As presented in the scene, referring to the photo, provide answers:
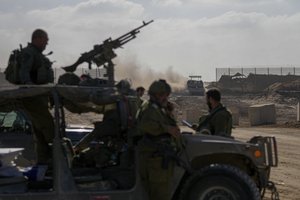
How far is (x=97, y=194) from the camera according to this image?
6688mm

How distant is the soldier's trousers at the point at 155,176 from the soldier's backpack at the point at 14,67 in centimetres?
189

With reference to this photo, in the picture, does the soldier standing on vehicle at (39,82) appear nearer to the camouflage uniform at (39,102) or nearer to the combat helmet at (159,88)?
the camouflage uniform at (39,102)

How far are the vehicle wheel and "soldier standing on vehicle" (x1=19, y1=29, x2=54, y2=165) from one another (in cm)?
166

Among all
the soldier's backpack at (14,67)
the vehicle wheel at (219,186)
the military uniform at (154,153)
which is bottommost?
the vehicle wheel at (219,186)

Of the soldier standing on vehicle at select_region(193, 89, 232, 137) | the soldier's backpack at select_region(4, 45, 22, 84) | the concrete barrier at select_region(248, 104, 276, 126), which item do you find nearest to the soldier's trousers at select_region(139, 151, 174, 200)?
the soldier standing on vehicle at select_region(193, 89, 232, 137)

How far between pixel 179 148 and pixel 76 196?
122 centimetres

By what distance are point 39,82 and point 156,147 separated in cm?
172

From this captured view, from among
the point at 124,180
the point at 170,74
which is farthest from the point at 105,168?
the point at 170,74

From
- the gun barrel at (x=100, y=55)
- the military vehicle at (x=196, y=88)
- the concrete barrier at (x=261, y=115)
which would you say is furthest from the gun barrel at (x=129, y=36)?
the military vehicle at (x=196, y=88)

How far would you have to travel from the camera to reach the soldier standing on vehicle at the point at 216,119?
26.7ft

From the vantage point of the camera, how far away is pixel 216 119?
819 cm

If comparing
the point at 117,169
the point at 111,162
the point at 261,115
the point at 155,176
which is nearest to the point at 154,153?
the point at 155,176

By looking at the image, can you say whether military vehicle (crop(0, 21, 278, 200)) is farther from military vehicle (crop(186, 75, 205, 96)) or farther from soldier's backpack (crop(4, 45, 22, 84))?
military vehicle (crop(186, 75, 205, 96))

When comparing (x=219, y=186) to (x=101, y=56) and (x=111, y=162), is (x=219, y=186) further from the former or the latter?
(x=101, y=56)
